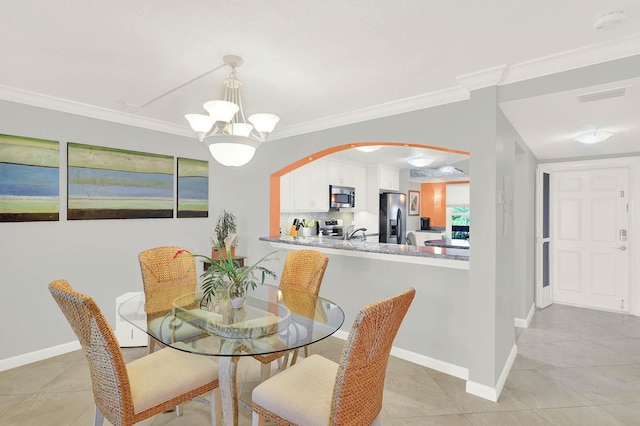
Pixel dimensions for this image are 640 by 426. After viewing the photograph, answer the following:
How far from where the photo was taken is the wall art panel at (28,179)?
2863 millimetres

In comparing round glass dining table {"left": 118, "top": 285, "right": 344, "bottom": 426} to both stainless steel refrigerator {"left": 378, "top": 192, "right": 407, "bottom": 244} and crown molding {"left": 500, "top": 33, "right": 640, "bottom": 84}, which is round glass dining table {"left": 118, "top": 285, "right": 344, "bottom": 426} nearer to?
crown molding {"left": 500, "top": 33, "right": 640, "bottom": 84}

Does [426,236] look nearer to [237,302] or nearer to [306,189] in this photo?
[306,189]

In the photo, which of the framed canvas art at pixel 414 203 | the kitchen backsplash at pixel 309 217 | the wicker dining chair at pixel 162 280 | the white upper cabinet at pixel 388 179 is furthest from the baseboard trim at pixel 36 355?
the framed canvas art at pixel 414 203

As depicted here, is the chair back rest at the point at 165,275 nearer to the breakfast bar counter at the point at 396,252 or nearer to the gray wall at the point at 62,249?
the gray wall at the point at 62,249

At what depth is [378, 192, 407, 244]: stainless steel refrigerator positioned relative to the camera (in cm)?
688

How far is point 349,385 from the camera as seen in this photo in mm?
1408

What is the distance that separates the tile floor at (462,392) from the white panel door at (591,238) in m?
1.40

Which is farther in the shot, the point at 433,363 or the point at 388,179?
the point at 388,179

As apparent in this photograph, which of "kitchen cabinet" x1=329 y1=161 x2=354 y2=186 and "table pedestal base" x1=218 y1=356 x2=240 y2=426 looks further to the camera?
"kitchen cabinet" x1=329 y1=161 x2=354 y2=186

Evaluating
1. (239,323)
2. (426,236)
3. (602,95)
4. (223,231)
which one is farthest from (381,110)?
(426,236)

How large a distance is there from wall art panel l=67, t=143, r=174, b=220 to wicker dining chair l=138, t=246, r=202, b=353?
102 centimetres

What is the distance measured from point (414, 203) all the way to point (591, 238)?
3.83 meters

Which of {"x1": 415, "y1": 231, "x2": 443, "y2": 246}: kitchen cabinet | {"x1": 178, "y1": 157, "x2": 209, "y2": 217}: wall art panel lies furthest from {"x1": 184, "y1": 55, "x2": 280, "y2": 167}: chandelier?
{"x1": 415, "y1": 231, "x2": 443, "y2": 246}: kitchen cabinet

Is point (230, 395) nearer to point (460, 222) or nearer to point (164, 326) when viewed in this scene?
point (164, 326)
